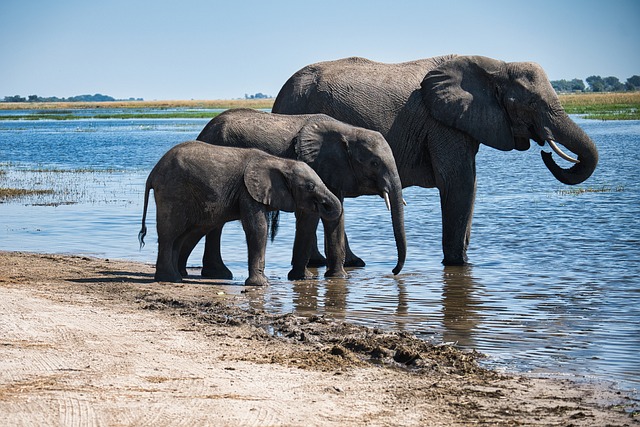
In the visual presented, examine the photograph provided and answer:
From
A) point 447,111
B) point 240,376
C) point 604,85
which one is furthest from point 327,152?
point 604,85

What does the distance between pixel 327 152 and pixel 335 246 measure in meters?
1.15


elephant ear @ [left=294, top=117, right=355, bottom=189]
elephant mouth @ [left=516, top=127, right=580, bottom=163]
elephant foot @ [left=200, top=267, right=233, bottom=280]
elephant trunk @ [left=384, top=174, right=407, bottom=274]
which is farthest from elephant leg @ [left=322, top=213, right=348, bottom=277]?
elephant mouth @ [left=516, top=127, right=580, bottom=163]

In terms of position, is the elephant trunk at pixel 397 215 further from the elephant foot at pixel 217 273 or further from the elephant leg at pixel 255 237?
the elephant foot at pixel 217 273

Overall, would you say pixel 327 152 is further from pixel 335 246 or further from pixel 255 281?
pixel 255 281

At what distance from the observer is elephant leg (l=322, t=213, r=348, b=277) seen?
42.0 feet

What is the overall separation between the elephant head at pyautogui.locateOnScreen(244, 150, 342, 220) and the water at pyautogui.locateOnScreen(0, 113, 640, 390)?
0.96 metres

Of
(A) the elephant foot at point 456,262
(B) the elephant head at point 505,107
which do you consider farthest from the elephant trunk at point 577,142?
(A) the elephant foot at point 456,262

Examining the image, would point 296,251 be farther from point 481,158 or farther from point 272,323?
point 481,158

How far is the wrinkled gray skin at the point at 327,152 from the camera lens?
41.7 feet

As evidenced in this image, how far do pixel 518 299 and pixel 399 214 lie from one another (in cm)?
182

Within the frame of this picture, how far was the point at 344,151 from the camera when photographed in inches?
505

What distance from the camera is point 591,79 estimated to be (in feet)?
616

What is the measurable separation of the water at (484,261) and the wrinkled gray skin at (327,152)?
62cm

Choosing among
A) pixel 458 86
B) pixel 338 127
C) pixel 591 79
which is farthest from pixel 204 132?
pixel 591 79
